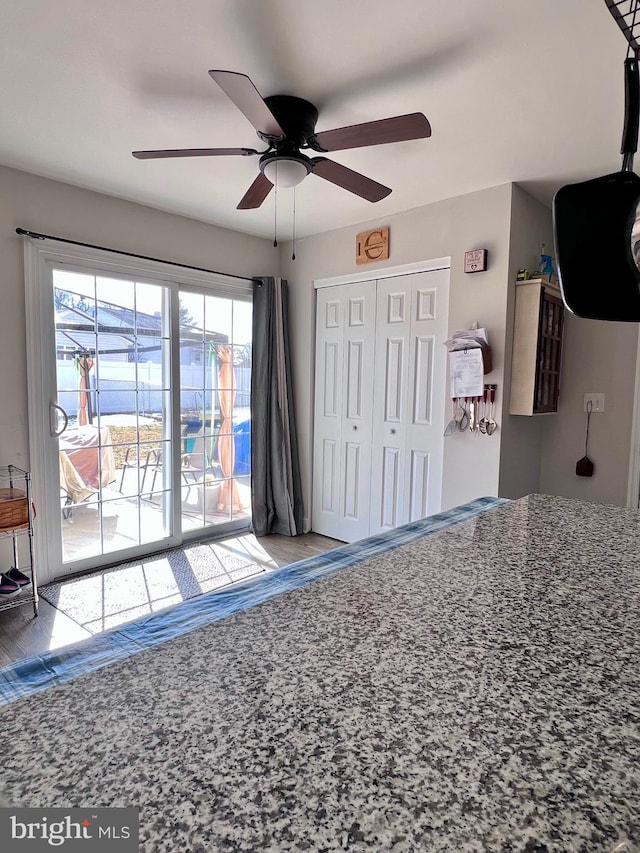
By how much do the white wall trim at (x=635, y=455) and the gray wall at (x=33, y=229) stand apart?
10.6 feet

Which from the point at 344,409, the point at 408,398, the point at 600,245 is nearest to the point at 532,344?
the point at 408,398

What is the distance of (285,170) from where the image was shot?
79.1 inches

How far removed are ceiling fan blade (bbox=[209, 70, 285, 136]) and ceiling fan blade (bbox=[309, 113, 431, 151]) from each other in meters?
0.19

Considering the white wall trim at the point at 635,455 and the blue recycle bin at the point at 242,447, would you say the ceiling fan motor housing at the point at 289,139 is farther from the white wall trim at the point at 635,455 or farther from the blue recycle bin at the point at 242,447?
the white wall trim at the point at 635,455

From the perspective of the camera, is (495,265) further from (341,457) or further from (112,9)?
(112,9)

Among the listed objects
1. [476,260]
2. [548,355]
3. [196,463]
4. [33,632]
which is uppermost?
[476,260]

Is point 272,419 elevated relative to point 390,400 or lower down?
lower down

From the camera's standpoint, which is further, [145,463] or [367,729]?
[145,463]

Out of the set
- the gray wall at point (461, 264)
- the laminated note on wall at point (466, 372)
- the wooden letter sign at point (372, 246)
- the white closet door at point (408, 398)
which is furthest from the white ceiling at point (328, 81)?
the laminated note on wall at point (466, 372)

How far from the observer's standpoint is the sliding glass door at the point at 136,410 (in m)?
2.95

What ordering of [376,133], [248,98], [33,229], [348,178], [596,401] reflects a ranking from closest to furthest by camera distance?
[248,98]
[376,133]
[348,178]
[33,229]
[596,401]

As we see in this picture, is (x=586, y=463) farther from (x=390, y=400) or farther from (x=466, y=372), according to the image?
(x=390, y=400)

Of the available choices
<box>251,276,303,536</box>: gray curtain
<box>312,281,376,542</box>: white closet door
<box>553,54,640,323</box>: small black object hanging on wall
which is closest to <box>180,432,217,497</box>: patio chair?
<box>251,276,303,536</box>: gray curtain

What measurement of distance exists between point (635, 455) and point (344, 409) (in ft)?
6.56
